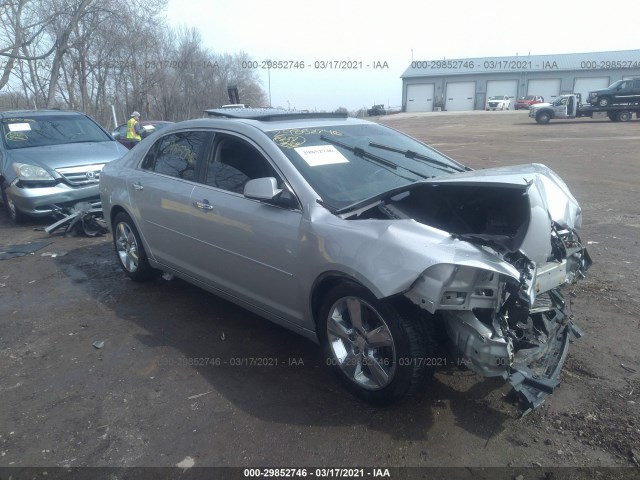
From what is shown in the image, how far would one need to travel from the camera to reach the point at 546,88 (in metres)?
61.3

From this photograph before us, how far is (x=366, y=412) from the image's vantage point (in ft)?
10.2

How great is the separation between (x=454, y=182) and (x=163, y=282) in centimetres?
369

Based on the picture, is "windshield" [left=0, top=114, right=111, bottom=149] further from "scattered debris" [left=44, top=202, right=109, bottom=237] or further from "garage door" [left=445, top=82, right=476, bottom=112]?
"garage door" [left=445, top=82, right=476, bottom=112]

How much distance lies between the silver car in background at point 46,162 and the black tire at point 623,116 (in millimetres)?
30028

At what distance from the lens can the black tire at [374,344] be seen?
2.87 m

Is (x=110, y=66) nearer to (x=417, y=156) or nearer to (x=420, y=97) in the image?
(x=417, y=156)

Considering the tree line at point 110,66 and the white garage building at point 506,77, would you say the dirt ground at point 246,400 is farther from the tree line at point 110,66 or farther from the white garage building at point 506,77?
the white garage building at point 506,77

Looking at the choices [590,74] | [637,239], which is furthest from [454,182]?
[590,74]

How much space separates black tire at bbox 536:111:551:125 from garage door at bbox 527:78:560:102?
31924mm

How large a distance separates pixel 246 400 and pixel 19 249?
5.38 meters

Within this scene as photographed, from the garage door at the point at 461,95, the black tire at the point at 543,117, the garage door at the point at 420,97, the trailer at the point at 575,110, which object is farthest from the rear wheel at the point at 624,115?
the garage door at the point at 420,97

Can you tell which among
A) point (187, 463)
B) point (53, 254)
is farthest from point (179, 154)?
point (53, 254)

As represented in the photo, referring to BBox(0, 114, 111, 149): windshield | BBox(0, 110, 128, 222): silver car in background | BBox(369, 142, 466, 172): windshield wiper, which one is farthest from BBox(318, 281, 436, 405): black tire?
BBox(0, 114, 111, 149): windshield

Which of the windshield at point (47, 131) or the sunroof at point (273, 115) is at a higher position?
the sunroof at point (273, 115)
